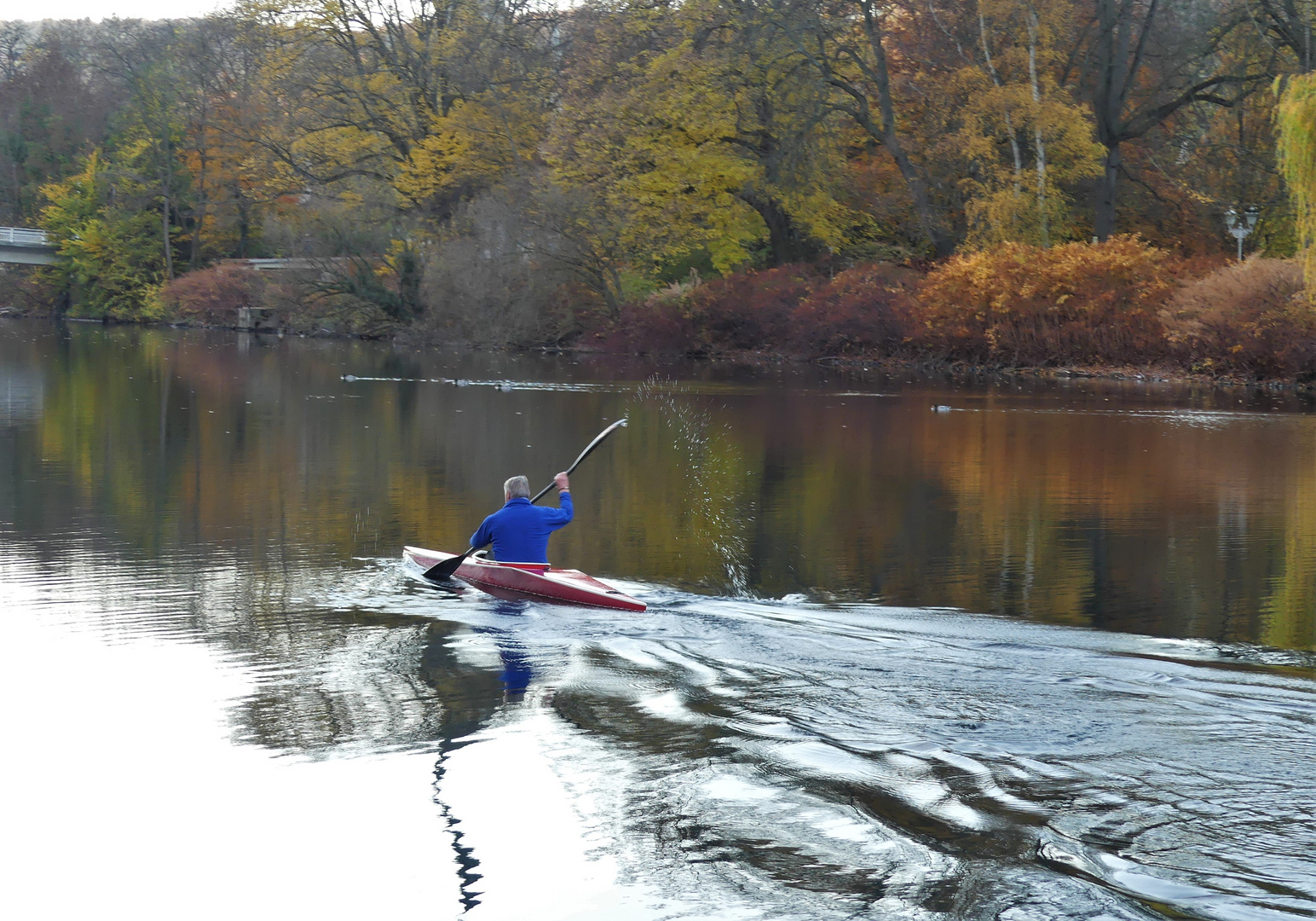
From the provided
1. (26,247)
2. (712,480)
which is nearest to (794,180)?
(712,480)

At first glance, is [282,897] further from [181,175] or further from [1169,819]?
[181,175]

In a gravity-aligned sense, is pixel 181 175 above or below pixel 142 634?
above

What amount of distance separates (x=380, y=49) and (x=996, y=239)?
26.6 meters

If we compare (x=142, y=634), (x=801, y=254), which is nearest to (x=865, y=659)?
(x=142, y=634)

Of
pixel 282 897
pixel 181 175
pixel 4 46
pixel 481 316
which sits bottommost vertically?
pixel 282 897

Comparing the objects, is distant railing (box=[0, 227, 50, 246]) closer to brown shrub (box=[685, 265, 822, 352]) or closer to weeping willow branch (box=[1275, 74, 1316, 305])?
brown shrub (box=[685, 265, 822, 352])

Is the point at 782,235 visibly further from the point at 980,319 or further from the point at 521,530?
the point at 521,530

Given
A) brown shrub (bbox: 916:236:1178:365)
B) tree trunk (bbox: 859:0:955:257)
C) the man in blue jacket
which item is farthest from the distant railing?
the man in blue jacket

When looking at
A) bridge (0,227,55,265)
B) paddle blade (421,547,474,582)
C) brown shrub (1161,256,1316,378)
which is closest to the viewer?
paddle blade (421,547,474,582)

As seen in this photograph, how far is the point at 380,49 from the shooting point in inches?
2201

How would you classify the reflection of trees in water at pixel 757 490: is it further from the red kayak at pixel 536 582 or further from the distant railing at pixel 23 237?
the distant railing at pixel 23 237

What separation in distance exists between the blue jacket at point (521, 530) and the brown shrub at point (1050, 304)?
3004cm

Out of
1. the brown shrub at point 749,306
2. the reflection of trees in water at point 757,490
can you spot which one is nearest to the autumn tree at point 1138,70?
the brown shrub at point 749,306

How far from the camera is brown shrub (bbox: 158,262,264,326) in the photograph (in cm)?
6844
